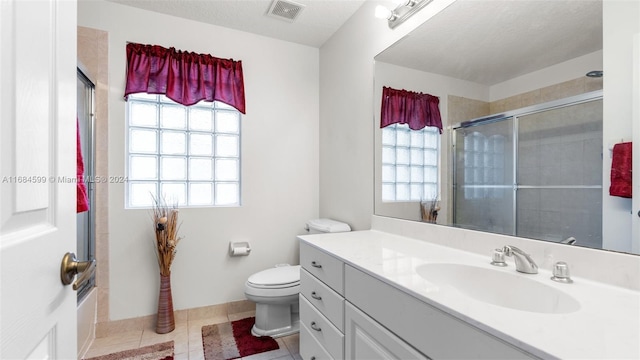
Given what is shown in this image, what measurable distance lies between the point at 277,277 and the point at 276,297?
0.49ft

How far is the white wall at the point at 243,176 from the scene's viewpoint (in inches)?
83.0

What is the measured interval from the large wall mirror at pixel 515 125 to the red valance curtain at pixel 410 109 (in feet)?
0.13

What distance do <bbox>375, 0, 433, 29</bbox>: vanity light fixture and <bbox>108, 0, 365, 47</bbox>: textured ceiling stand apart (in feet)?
1.36

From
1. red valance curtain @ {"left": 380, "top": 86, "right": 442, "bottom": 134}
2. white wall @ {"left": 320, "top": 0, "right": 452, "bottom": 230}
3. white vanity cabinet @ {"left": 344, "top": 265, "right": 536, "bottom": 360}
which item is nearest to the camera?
white vanity cabinet @ {"left": 344, "top": 265, "right": 536, "bottom": 360}

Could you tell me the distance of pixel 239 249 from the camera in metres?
2.35

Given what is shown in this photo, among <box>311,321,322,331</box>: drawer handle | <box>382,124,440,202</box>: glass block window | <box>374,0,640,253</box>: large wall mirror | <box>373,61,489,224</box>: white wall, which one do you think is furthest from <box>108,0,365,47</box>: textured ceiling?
<box>311,321,322,331</box>: drawer handle

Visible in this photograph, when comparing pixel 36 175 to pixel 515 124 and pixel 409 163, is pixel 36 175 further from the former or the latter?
pixel 409 163

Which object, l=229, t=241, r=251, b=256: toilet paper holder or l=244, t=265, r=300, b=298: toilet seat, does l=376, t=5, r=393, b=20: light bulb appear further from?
l=229, t=241, r=251, b=256: toilet paper holder

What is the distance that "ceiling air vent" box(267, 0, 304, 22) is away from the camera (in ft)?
6.84

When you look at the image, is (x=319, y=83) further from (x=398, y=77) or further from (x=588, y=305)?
(x=588, y=305)

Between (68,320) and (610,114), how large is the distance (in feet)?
5.32

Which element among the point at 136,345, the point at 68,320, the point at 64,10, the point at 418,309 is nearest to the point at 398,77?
the point at 418,309

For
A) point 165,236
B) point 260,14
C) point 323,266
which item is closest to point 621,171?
point 323,266

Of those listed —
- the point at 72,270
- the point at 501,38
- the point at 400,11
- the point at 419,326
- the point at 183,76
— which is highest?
the point at 400,11
